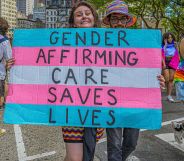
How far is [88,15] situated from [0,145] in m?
2.60

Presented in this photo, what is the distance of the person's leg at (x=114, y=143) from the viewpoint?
10.7 feet

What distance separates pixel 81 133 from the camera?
310 centimetres

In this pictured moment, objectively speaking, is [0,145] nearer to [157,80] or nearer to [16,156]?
[16,156]

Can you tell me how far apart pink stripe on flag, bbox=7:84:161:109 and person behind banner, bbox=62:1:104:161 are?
220 millimetres

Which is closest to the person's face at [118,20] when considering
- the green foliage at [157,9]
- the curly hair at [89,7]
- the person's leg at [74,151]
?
the curly hair at [89,7]

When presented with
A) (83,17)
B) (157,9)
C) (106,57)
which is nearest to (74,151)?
(106,57)

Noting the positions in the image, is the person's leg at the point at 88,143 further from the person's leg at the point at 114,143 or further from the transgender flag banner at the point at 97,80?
the person's leg at the point at 114,143

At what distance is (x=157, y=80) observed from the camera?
3170mm

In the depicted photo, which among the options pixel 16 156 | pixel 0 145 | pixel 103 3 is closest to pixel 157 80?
pixel 16 156

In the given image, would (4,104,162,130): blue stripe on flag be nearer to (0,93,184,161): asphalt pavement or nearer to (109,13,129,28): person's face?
(109,13,129,28): person's face

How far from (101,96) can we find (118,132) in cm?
36

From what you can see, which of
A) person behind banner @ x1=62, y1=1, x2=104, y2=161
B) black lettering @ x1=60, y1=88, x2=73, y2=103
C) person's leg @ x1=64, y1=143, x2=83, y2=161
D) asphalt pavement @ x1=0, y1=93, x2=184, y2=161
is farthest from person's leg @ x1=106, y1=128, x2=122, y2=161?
asphalt pavement @ x1=0, y1=93, x2=184, y2=161

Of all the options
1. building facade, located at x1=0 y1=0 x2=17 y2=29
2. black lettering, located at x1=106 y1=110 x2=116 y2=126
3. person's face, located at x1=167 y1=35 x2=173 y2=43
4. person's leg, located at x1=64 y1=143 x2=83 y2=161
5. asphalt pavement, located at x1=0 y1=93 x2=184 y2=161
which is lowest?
asphalt pavement, located at x1=0 y1=93 x2=184 y2=161

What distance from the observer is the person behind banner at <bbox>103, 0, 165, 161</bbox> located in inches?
129
